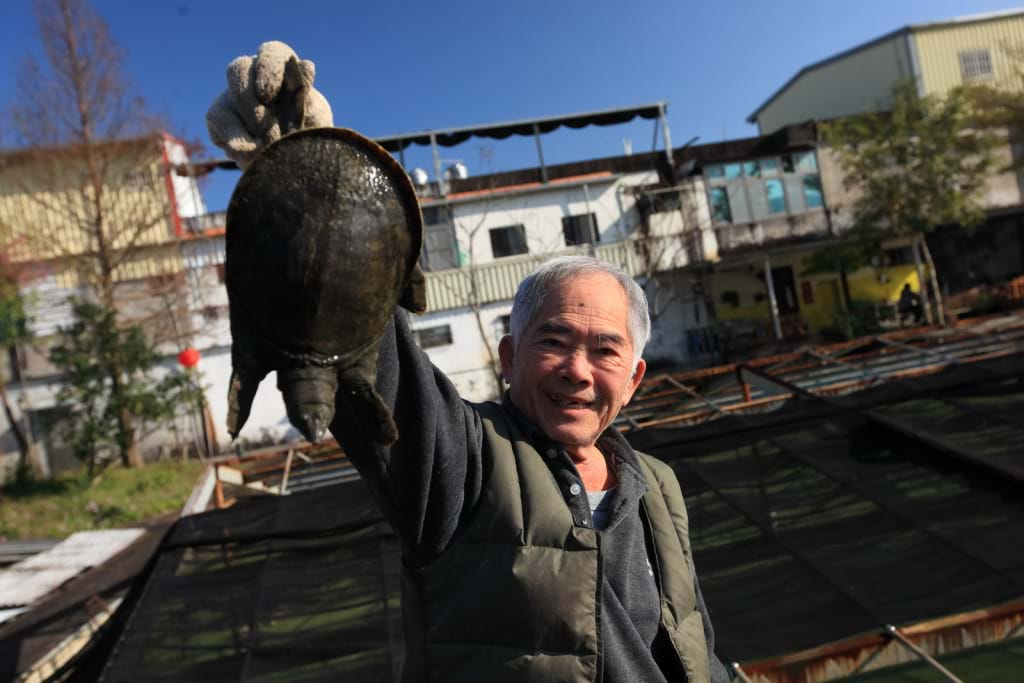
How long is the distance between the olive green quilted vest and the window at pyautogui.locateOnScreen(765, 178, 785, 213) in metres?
18.0

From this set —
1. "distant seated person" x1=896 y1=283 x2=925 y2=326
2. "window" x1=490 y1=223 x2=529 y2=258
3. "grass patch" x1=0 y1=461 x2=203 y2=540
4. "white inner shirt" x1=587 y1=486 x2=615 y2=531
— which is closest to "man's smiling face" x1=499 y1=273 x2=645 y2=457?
"white inner shirt" x1=587 y1=486 x2=615 y2=531

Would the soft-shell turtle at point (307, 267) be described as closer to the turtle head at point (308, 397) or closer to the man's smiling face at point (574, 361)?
the turtle head at point (308, 397)

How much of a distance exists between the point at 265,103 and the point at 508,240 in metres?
15.5

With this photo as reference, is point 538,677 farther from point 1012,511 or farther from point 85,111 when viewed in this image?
point 85,111

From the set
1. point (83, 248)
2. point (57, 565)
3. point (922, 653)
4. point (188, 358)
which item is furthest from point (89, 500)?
point (922, 653)

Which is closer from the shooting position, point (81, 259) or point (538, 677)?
point (538, 677)

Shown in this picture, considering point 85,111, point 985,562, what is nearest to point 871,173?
point 985,562

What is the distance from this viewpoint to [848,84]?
20.6m

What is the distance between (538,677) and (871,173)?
55.9 feet

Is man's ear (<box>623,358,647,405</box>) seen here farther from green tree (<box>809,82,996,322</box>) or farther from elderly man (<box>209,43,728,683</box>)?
green tree (<box>809,82,996,322</box>)

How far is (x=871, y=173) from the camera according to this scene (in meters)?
15.0

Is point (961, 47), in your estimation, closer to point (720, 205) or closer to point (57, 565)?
point (720, 205)

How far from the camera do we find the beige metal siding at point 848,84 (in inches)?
748

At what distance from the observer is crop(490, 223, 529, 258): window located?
16.1 m
